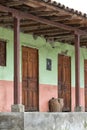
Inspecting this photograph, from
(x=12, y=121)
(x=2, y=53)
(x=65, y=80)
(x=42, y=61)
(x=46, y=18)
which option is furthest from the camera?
(x=65, y=80)

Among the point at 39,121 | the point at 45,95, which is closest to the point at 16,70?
the point at 39,121

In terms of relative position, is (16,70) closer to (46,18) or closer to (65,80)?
(46,18)

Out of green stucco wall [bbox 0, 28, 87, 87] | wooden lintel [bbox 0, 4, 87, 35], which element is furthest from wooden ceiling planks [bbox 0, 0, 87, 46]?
green stucco wall [bbox 0, 28, 87, 87]

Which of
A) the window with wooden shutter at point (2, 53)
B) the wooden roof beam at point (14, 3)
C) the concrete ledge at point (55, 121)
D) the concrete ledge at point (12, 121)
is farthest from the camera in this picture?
the window with wooden shutter at point (2, 53)

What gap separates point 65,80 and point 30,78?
2.52 metres

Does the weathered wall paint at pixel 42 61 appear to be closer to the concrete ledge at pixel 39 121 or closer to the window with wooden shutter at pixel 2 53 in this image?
the window with wooden shutter at pixel 2 53

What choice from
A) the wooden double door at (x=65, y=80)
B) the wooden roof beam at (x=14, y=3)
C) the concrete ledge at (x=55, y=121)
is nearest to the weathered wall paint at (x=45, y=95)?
the wooden double door at (x=65, y=80)

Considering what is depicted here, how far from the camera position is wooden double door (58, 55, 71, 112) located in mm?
17094

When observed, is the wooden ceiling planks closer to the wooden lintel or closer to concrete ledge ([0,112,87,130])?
the wooden lintel

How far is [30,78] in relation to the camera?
50.0 feet

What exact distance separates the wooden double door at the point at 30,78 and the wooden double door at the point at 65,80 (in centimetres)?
173

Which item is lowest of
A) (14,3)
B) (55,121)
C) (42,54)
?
(55,121)

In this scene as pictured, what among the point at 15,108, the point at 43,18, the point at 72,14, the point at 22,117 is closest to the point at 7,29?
the point at 43,18

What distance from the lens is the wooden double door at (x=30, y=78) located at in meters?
14.9
